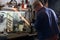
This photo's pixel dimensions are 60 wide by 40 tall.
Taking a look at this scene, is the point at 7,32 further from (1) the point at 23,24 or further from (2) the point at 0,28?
(1) the point at 23,24

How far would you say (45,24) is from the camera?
2732 mm

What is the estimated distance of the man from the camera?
2719 mm

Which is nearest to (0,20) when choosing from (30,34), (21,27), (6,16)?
(6,16)

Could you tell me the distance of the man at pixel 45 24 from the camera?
107 inches

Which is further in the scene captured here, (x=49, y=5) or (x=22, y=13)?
(x=49, y=5)

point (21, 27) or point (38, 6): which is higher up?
point (38, 6)

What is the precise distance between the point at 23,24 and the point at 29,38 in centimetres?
27

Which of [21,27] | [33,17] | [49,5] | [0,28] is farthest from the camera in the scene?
[49,5]

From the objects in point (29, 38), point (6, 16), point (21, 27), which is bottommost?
point (29, 38)

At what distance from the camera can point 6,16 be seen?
2689mm

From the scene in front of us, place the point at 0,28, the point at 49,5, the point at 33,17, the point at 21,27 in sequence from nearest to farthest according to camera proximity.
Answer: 1. the point at 0,28
2. the point at 21,27
3. the point at 33,17
4. the point at 49,5

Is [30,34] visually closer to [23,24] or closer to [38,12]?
[23,24]

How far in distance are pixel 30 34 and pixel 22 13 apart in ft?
1.23

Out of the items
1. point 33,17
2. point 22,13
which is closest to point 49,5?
point 33,17
